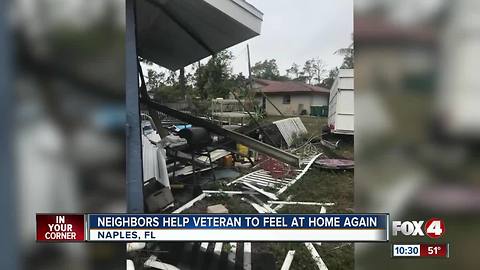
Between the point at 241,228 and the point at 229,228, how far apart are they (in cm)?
5

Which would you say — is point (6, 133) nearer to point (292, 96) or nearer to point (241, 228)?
point (241, 228)

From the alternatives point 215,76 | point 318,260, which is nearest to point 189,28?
point 215,76

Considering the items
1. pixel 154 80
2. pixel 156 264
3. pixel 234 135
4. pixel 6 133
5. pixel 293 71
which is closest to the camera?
pixel 6 133

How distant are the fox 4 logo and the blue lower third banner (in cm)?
5

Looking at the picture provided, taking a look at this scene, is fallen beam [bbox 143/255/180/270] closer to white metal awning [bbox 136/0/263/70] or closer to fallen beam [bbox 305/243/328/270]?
fallen beam [bbox 305/243/328/270]

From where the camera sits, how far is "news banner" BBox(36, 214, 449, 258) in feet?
4.01

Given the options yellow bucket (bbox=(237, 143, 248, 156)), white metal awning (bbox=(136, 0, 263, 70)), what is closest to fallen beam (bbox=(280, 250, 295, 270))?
yellow bucket (bbox=(237, 143, 248, 156))

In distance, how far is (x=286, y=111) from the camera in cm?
144

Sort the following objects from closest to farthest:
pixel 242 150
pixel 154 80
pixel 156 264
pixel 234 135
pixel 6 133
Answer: pixel 6 133, pixel 156 264, pixel 154 80, pixel 234 135, pixel 242 150

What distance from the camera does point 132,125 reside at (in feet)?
4.49

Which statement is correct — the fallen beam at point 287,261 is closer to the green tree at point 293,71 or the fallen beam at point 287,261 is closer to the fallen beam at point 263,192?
the fallen beam at point 263,192

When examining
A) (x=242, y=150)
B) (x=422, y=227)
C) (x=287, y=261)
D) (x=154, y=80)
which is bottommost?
(x=287, y=261)

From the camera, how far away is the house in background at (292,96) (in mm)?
1335

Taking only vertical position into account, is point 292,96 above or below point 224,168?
above
